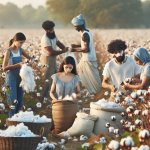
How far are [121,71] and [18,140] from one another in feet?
8.24

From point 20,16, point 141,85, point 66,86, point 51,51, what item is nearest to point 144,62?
point 141,85

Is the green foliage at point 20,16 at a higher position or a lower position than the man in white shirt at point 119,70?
higher

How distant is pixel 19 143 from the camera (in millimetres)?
Result: 7297

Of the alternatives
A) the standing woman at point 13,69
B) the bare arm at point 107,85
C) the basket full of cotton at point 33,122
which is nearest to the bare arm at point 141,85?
the bare arm at point 107,85

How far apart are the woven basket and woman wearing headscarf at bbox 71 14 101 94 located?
532cm

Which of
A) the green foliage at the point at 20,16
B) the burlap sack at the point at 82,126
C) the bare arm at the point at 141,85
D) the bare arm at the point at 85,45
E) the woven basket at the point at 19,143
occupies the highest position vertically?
the green foliage at the point at 20,16

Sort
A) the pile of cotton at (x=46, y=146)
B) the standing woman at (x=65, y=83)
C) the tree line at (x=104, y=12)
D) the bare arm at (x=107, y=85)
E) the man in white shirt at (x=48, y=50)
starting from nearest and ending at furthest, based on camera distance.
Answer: the pile of cotton at (x=46, y=146) < the bare arm at (x=107, y=85) < the standing woman at (x=65, y=83) < the man in white shirt at (x=48, y=50) < the tree line at (x=104, y=12)

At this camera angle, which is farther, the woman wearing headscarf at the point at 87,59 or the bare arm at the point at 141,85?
the woman wearing headscarf at the point at 87,59

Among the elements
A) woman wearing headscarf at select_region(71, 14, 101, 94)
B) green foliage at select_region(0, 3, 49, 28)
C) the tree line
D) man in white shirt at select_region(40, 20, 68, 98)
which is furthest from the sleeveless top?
green foliage at select_region(0, 3, 49, 28)

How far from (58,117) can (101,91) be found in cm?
428

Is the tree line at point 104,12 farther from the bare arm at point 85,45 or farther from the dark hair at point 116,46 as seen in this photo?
the dark hair at point 116,46

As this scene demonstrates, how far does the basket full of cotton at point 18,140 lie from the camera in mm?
7254

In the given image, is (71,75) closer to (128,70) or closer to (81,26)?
(128,70)

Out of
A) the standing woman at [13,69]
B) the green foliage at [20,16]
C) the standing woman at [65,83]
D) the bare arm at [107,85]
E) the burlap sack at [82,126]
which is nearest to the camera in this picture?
the bare arm at [107,85]
